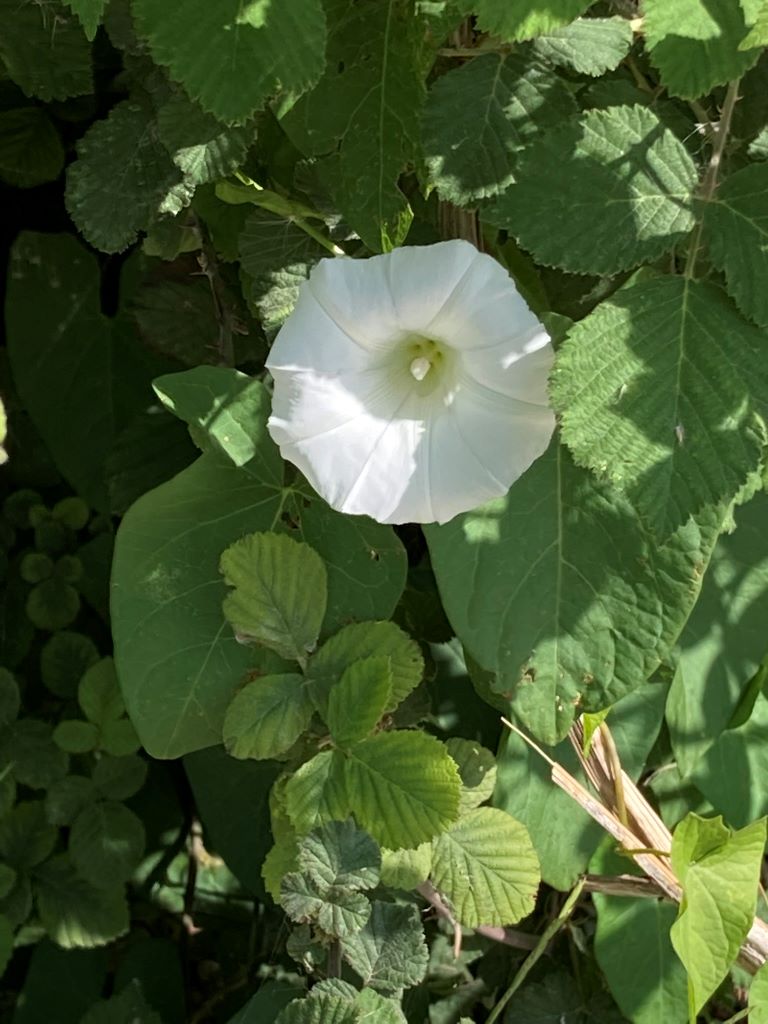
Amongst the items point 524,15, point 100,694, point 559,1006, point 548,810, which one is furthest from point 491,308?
point 559,1006

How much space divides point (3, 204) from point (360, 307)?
2.15 ft

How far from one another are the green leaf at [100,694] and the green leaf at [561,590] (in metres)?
0.43

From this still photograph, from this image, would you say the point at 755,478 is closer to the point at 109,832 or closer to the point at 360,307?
the point at 360,307

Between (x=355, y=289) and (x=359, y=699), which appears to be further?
(x=359, y=699)

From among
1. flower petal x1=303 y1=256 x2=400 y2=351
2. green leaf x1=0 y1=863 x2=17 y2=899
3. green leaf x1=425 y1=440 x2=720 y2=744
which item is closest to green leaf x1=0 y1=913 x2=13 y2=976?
green leaf x1=0 y1=863 x2=17 y2=899

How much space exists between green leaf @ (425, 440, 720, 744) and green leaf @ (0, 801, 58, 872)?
1.74 feet

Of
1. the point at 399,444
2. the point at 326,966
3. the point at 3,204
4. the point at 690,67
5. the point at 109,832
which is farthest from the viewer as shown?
the point at 3,204

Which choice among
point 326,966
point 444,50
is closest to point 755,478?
point 444,50

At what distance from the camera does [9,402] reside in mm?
1145

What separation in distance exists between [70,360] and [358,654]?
51 centimetres

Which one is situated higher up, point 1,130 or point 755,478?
point 755,478

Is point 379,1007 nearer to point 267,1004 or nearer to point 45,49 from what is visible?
point 267,1004

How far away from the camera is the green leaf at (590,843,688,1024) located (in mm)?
917

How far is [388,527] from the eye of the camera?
777 mm
